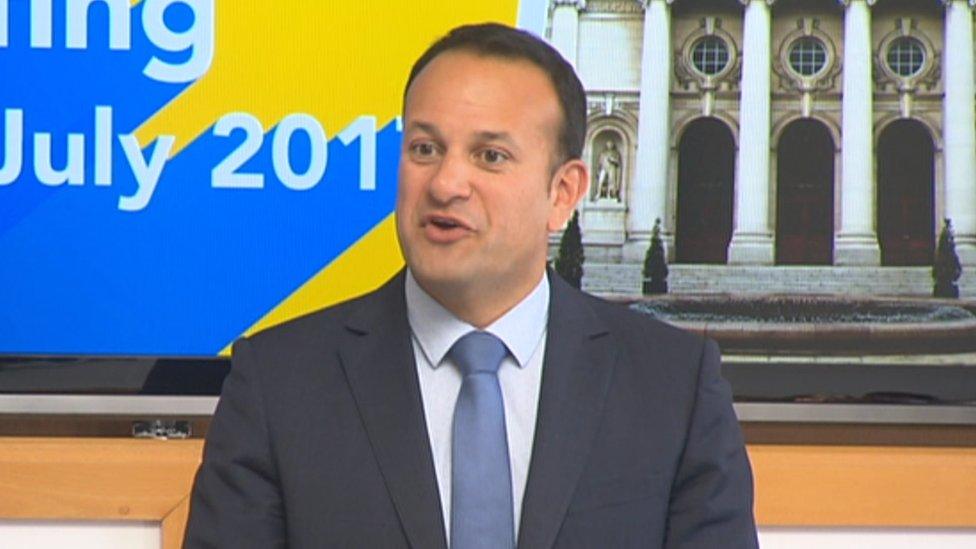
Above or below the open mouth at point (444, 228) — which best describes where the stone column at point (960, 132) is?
above

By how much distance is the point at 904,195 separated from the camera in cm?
208

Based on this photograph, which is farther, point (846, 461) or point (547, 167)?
point (846, 461)

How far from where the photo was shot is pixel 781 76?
82.0 inches

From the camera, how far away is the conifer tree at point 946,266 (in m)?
2.08

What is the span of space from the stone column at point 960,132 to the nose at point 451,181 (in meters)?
1.00

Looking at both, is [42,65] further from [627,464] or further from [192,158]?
[627,464]

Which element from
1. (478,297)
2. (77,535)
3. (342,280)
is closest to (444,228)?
(478,297)

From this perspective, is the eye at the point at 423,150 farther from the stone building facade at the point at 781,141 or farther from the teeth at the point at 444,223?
the stone building facade at the point at 781,141

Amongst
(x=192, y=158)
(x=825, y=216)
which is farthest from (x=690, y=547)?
(x=192, y=158)

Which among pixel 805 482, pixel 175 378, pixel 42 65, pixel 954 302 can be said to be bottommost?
pixel 805 482

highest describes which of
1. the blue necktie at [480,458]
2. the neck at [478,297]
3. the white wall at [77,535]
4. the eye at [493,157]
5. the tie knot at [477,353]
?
the eye at [493,157]

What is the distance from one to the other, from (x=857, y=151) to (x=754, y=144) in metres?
0.16

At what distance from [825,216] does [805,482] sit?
0.42m

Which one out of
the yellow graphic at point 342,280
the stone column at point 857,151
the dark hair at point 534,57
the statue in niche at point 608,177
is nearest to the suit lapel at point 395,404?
the dark hair at point 534,57
